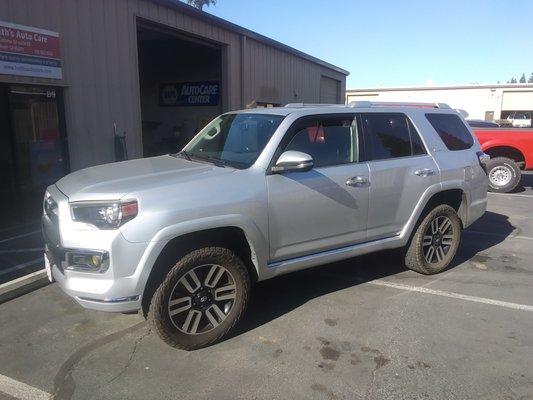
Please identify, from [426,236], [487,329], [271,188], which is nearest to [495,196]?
[426,236]

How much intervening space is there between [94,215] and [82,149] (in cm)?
594

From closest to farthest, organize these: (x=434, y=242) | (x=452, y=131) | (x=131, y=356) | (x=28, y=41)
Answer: (x=131, y=356) → (x=434, y=242) → (x=452, y=131) → (x=28, y=41)

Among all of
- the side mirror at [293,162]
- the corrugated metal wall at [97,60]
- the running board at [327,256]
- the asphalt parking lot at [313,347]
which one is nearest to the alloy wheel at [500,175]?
the asphalt parking lot at [313,347]

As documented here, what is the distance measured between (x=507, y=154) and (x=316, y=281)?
30.1 ft

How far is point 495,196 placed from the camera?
11.1 meters

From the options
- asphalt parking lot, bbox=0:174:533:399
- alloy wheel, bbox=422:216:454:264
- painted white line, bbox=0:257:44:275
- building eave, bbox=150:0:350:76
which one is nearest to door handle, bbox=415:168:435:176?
alloy wheel, bbox=422:216:454:264

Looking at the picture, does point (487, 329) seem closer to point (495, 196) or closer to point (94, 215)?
point (94, 215)

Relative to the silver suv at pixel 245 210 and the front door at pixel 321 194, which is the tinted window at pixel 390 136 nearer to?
the silver suv at pixel 245 210

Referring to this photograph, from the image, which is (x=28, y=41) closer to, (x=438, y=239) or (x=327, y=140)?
(x=327, y=140)

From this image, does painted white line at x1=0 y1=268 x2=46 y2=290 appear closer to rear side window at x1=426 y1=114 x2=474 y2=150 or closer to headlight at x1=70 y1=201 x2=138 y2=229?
headlight at x1=70 y1=201 x2=138 y2=229

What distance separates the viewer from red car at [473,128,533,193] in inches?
452

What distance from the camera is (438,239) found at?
5262mm

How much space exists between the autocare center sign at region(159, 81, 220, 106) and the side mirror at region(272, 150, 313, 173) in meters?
11.0

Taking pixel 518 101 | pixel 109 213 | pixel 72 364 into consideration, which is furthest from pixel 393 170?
pixel 518 101
